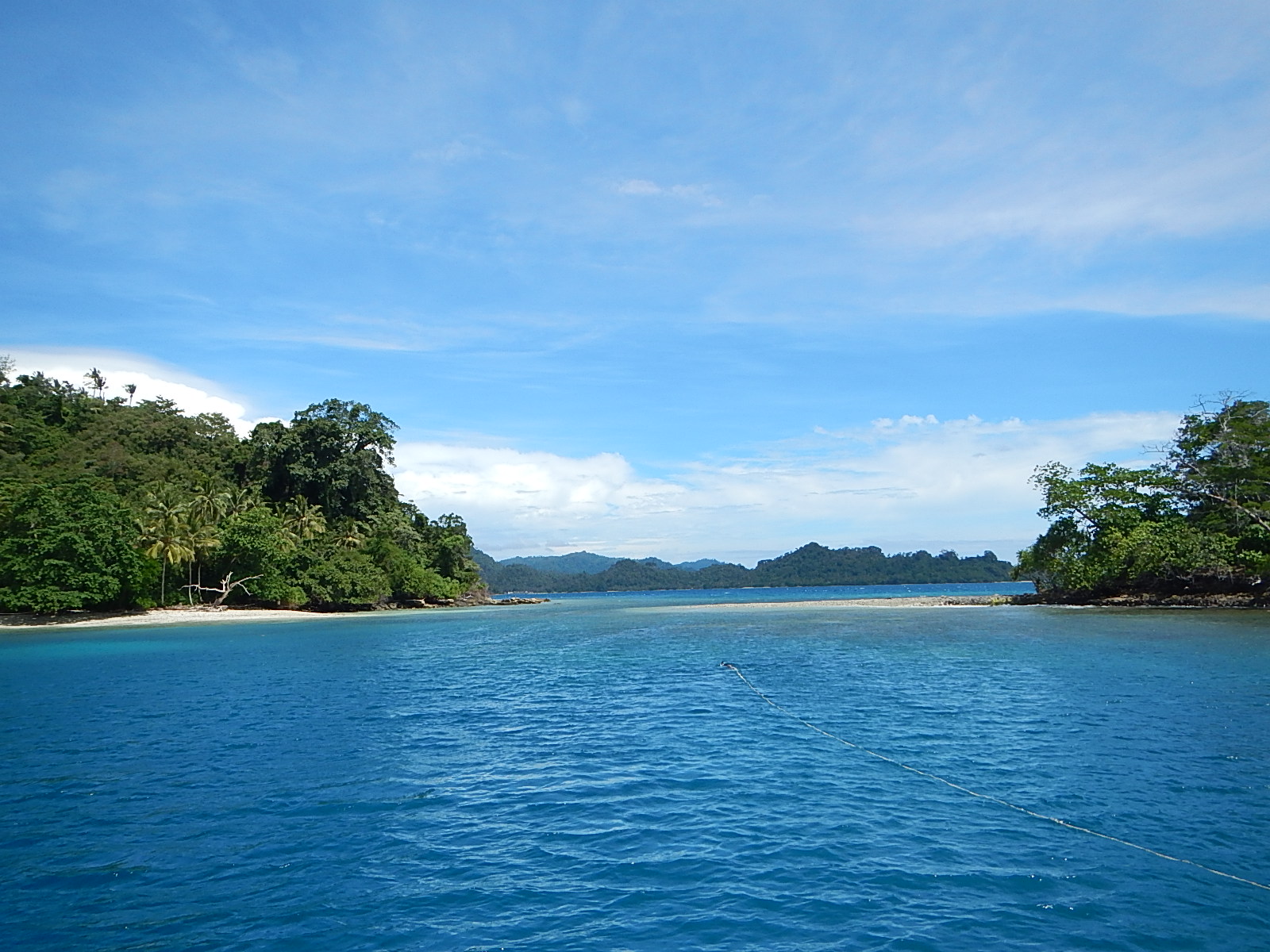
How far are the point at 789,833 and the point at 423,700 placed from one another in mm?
14175

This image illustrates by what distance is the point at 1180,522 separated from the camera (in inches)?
2188

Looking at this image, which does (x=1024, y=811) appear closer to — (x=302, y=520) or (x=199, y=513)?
(x=199, y=513)

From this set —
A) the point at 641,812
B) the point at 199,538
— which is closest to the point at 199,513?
the point at 199,538

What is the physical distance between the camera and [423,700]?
864 inches

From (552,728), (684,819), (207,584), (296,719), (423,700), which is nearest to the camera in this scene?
(684,819)

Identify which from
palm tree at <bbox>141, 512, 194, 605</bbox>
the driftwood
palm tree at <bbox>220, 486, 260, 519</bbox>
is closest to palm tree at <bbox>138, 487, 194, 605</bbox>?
palm tree at <bbox>141, 512, 194, 605</bbox>

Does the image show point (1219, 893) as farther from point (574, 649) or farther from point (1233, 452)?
point (1233, 452)

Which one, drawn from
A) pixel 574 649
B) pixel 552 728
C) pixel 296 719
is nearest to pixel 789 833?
pixel 552 728

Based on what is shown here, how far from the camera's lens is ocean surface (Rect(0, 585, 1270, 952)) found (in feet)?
26.1

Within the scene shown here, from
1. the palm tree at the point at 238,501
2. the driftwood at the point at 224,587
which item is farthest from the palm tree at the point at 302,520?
the driftwood at the point at 224,587

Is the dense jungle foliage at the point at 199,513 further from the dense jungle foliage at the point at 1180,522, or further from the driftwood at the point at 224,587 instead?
the dense jungle foliage at the point at 1180,522

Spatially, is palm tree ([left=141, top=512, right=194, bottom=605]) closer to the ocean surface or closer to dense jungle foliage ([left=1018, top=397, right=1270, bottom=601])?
the ocean surface

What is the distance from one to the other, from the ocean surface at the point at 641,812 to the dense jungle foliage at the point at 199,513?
3366 cm

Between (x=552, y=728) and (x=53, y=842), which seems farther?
(x=552, y=728)
